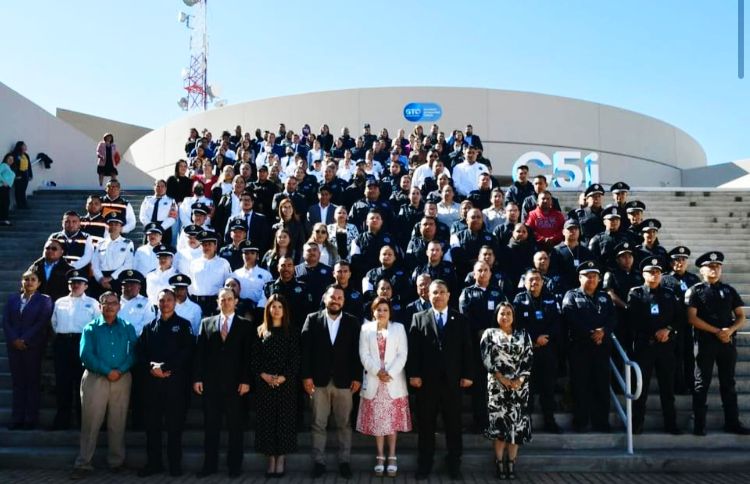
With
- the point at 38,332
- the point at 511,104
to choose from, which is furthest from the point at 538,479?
the point at 511,104

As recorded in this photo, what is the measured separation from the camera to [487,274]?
684cm

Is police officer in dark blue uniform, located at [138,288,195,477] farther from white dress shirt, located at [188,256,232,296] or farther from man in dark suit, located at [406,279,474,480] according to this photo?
man in dark suit, located at [406,279,474,480]

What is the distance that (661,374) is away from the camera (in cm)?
686

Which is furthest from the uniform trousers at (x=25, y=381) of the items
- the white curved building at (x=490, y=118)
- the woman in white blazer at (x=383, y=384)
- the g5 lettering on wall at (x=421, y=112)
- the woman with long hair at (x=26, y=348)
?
the g5 lettering on wall at (x=421, y=112)

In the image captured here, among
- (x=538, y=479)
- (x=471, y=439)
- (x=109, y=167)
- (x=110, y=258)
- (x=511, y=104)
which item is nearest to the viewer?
(x=538, y=479)

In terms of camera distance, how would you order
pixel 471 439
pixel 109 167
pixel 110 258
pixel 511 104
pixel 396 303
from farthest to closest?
1. pixel 511 104
2. pixel 109 167
3. pixel 110 258
4. pixel 396 303
5. pixel 471 439

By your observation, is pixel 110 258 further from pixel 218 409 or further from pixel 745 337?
pixel 745 337

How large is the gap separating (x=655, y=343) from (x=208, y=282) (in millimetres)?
5473

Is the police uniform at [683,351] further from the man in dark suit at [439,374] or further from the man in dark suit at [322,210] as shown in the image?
Answer: the man in dark suit at [322,210]

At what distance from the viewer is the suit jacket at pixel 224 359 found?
20.4 ft

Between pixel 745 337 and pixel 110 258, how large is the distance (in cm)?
906

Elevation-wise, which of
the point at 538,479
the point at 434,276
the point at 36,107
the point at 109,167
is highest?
the point at 36,107

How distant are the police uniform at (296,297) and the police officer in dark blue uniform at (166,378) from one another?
1.13 metres

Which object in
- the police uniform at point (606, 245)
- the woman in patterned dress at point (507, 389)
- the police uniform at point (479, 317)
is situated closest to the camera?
the woman in patterned dress at point (507, 389)
